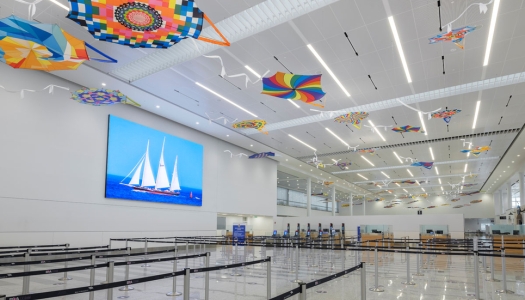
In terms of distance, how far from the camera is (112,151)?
15.5 meters

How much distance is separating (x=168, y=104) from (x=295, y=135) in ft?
25.4

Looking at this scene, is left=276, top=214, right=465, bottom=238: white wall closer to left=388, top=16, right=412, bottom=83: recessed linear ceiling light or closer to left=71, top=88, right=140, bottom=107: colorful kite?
left=388, top=16, right=412, bottom=83: recessed linear ceiling light

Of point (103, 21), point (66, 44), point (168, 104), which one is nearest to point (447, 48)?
point (103, 21)

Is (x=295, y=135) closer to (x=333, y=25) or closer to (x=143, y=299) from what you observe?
(x=333, y=25)

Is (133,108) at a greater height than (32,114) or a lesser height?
greater

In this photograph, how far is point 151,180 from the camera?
1727 centimetres

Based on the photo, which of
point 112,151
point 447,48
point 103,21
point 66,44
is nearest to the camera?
point 103,21

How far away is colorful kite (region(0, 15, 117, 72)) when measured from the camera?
721 centimetres

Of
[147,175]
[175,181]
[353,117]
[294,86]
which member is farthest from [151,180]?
[294,86]

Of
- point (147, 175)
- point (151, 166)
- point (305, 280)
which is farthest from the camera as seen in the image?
point (151, 166)

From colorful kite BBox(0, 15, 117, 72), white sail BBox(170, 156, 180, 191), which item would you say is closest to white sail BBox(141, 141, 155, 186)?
white sail BBox(170, 156, 180, 191)

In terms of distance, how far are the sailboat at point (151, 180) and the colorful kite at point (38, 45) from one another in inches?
314

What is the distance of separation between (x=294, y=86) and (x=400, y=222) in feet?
69.3

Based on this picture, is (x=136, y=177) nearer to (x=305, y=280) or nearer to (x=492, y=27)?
(x=305, y=280)
